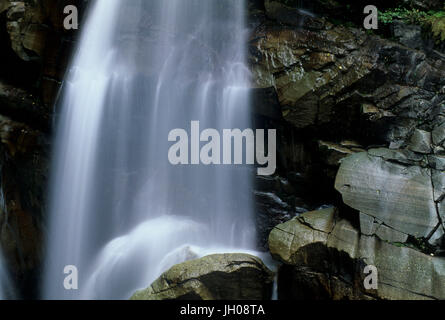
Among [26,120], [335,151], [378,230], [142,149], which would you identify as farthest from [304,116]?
[26,120]

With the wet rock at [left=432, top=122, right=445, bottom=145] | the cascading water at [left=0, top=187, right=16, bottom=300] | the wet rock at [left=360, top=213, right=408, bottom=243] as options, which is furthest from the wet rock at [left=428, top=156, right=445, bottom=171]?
the cascading water at [left=0, top=187, right=16, bottom=300]

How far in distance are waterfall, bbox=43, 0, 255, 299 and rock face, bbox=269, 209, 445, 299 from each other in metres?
1.92

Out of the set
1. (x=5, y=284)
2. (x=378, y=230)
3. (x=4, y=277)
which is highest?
(x=378, y=230)

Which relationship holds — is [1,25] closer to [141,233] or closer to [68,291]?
[141,233]

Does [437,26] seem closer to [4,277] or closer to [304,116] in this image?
[304,116]

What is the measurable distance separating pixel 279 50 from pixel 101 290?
6696mm

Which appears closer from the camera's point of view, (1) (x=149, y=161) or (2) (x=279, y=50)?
(2) (x=279, y=50)

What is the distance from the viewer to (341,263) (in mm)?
4871

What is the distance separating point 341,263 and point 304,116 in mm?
3154
